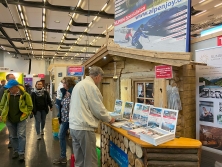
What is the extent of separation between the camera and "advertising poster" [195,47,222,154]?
7.83ft

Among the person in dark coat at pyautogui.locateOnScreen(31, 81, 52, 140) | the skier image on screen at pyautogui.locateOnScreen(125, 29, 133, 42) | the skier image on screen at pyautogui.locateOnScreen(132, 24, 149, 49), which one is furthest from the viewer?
the person in dark coat at pyautogui.locateOnScreen(31, 81, 52, 140)

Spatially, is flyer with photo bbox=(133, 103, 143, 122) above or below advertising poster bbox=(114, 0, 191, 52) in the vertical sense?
below

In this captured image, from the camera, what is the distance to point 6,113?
3908 millimetres

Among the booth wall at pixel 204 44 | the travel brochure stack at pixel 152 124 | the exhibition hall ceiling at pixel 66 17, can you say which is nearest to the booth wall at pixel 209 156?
the booth wall at pixel 204 44

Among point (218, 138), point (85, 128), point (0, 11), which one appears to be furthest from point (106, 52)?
point (0, 11)

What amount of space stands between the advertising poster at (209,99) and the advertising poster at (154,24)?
317mm

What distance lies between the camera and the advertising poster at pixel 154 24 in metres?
2.63

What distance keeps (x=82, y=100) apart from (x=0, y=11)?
7269mm

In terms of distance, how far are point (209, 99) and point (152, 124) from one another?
0.78 m

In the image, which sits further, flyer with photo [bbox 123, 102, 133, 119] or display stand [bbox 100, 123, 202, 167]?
flyer with photo [bbox 123, 102, 133, 119]

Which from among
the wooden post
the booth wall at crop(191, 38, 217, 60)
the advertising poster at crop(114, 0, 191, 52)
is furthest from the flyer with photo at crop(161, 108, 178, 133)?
the booth wall at crop(191, 38, 217, 60)

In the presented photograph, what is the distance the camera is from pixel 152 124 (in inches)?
102

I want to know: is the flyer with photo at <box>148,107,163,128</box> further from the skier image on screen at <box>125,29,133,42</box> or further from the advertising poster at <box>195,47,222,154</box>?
the skier image on screen at <box>125,29,133,42</box>

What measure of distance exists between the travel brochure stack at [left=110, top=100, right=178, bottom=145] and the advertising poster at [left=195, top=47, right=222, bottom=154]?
52 cm
